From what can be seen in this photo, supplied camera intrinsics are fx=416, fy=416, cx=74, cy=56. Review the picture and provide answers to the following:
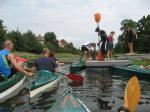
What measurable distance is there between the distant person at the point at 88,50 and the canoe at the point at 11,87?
46.0 ft

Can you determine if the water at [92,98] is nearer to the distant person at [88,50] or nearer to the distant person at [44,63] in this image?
the distant person at [44,63]

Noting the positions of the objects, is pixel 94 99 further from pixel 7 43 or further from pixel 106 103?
pixel 7 43

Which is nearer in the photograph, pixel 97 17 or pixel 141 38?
pixel 97 17

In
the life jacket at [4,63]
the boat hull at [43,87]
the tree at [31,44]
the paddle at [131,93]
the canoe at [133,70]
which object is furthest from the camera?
the tree at [31,44]

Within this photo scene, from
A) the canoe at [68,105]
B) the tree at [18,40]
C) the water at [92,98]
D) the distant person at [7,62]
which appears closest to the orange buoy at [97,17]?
the water at [92,98]

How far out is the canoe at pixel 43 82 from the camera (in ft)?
45.2

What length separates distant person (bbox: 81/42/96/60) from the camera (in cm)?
3041

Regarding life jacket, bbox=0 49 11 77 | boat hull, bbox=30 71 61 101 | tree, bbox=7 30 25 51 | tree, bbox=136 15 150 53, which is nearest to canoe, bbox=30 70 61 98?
boat hull, bbox=30 71 61 101

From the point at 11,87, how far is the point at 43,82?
1161 mm

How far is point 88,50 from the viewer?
103ft

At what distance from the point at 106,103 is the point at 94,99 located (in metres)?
0.99

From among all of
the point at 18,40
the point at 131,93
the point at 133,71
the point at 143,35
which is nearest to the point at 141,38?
the point at 143,35

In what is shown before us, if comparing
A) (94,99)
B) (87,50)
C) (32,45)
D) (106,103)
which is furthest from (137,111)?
(32,45)

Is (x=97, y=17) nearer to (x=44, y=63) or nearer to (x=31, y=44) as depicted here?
(x=44, y=63)
